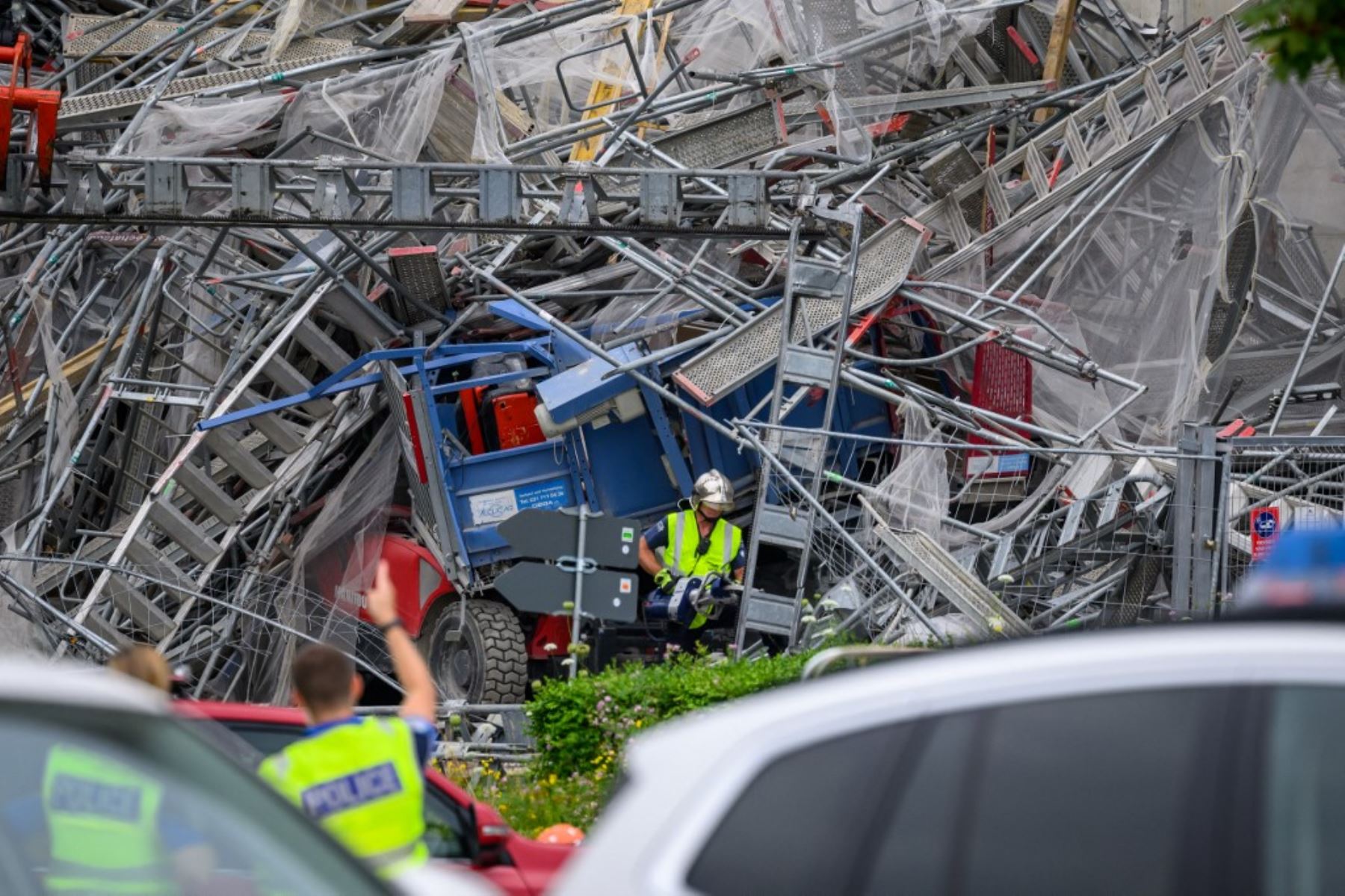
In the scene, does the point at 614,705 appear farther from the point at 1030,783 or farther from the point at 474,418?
the point at 1030,783

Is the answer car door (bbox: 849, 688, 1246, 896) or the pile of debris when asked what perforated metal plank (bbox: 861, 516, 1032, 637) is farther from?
car door (bbox: 849, 688, 1246, 896)

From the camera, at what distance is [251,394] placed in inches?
536

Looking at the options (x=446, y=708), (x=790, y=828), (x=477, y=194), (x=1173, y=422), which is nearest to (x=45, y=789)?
(x=790, y=828)

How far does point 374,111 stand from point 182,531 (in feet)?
12.1

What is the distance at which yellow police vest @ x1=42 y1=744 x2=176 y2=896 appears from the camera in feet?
9.97

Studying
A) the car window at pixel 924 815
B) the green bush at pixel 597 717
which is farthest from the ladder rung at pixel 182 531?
the car window at pixel 924 815

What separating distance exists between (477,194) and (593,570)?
314 centimetres

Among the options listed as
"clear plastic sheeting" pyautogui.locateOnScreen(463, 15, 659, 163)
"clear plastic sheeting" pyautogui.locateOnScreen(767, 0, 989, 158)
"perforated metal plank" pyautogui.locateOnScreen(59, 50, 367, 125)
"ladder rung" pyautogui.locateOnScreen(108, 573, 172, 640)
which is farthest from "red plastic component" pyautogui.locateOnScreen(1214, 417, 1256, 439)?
"perforated metal plank" pyautogui.locateOnScreen(59, 50, 367, 125)

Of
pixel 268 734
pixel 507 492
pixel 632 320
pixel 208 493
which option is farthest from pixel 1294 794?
pixel 208 493

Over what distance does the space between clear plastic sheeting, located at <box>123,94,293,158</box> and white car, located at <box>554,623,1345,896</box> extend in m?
11.6

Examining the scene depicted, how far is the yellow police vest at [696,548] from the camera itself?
467 inches

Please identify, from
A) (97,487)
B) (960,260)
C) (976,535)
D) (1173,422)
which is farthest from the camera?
(97,487)

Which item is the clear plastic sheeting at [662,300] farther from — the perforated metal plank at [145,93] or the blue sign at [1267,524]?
the blue sign at [1267,524]

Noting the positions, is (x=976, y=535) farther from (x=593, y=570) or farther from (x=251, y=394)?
(x=251, y=394)
